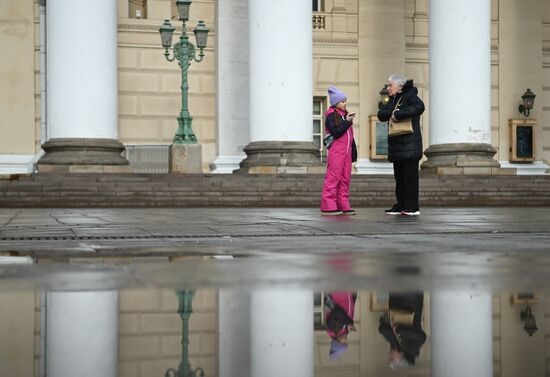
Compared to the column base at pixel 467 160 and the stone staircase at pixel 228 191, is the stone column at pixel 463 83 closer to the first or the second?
the column base at pixel 467 160

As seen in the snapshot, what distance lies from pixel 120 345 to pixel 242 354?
16.5 inches

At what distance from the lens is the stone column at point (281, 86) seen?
25.5 metres

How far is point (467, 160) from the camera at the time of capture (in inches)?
1085

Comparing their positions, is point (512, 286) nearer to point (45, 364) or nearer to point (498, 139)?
point (45, 364)

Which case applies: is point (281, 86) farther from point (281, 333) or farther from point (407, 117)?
point (281, 333)

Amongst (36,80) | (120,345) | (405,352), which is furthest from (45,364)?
(36,80)

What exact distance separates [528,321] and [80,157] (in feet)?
71.3

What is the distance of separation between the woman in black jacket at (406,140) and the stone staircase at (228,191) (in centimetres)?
790

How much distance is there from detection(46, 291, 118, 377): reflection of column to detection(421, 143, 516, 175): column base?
23419mm

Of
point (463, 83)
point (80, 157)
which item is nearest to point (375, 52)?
point (463, 83)

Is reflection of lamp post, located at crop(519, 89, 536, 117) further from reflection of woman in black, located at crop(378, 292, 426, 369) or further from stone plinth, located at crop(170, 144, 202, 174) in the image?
reflection of woman in black, located at crop(378, 292, 426, 369)

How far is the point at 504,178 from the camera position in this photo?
2683cm

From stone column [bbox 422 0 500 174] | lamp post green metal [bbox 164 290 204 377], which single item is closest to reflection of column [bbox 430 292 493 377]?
lamp post green metal [bbox 164 290 204 377]

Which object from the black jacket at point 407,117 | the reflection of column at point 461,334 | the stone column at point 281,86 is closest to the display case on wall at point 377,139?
the stone column at point 281,86
